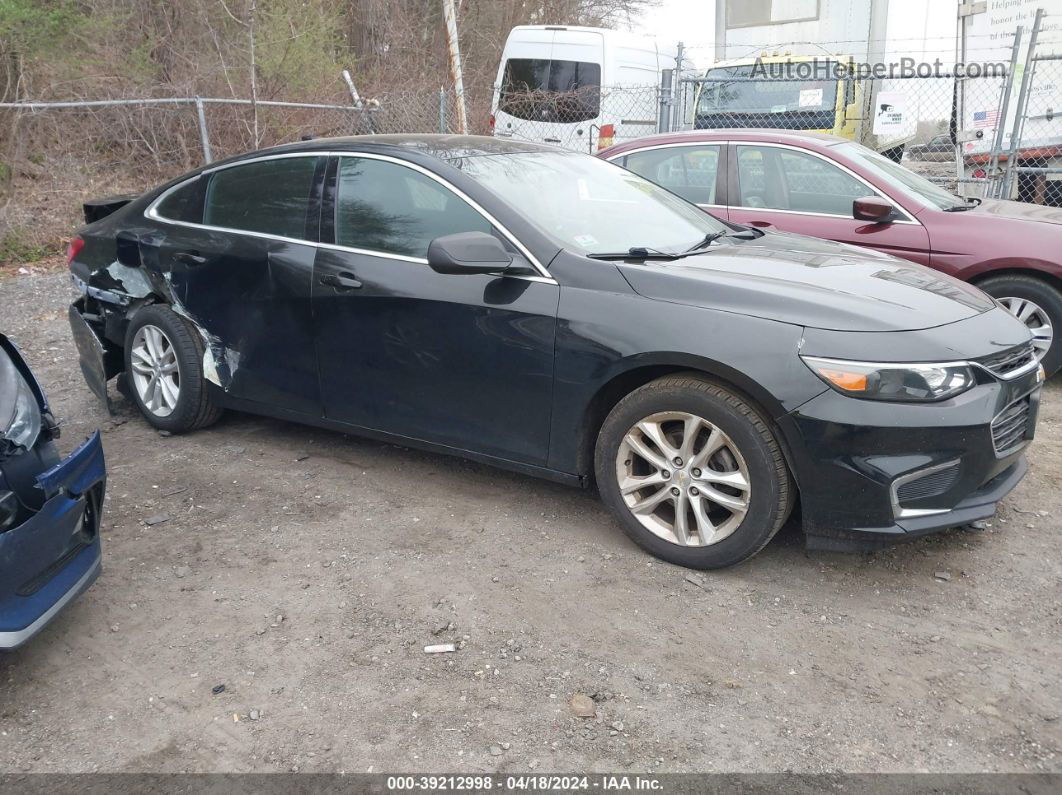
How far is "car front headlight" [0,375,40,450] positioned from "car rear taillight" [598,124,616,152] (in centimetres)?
1042

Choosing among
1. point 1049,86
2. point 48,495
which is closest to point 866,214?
point 48,495

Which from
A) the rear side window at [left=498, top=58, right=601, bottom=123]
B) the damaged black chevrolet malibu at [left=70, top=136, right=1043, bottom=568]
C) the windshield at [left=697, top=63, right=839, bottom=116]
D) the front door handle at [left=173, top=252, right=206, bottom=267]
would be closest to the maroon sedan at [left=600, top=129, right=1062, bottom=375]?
the damaged black chevrolet malibu at [left=70, top=136, right=1043, bottom=568]

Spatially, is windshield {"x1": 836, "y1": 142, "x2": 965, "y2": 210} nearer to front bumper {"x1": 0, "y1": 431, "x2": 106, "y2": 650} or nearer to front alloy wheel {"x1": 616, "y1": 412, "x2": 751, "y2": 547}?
front alloy wheel {"x1": 616, "y1": 412, "x2": 751, "y2": 547}

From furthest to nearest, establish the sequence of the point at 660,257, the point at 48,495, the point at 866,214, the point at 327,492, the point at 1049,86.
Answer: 1. the point at 1049,86
2. the point at 866,214
3. the point at 327,492
4. the point at 660,257
5. the point at 48,495

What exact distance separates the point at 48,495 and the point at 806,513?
8.42ft

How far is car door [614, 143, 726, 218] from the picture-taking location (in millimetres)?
6668

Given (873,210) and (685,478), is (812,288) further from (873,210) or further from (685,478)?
(873,210)

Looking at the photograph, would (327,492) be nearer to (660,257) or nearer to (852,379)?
(660,257)

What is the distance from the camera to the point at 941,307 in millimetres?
3588

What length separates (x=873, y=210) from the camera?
5.96 meters

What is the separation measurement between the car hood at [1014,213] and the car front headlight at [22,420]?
216 inches

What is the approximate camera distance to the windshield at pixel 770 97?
12070mm

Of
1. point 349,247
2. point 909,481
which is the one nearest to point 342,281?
point 349,247

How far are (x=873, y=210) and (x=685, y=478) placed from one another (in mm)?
3315
